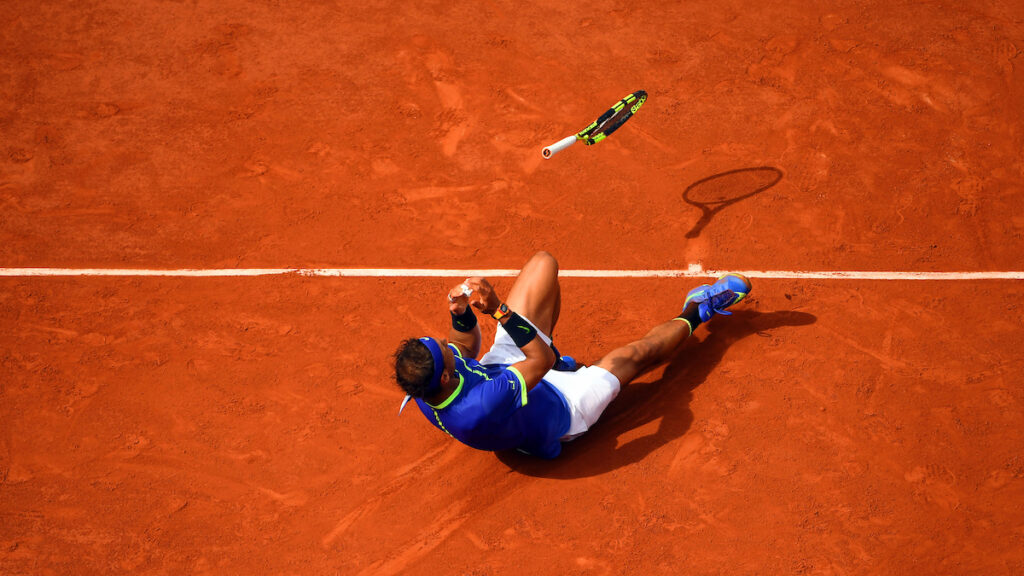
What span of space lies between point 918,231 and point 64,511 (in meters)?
7.29

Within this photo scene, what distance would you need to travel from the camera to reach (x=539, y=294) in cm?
640

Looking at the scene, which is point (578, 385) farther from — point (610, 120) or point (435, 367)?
point (610, 120)

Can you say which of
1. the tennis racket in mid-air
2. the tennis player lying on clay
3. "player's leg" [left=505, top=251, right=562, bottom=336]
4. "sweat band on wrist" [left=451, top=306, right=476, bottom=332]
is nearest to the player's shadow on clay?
the tennis player lying on clay

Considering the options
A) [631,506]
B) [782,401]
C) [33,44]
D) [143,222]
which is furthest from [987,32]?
[33,44]

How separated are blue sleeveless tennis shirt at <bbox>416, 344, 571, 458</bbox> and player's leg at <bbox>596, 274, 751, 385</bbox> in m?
0.63

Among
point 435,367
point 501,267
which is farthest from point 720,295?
point 435,367

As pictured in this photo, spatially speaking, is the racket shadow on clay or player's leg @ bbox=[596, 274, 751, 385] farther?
the racket shadow on clay

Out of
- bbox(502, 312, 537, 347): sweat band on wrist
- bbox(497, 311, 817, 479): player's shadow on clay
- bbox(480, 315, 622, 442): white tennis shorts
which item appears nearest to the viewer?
bbox(502, 312, 537, 347): sweat band on wrist

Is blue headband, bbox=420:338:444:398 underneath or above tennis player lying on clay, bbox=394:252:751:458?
above

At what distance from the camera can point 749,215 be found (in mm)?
7832

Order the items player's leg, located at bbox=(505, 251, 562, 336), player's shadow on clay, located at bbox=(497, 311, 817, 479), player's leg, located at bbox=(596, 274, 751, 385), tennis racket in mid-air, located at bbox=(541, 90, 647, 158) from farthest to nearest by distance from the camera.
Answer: tennis racket in mid-air, located at bbox=(541, 90, 647, 158) → player's leg, located at bbox=(596, 274, 751, 385) → player's leg, located at bbox=(505, 251, 562, 336) → player's shadow on clay, located at bbox=(497, 311, 817, 479)

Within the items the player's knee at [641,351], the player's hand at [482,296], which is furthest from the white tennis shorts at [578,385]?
the player's hand at [482,296]

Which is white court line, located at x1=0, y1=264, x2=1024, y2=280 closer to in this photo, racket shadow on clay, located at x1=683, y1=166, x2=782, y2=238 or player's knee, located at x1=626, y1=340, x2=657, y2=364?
racket shadow on clay, located at x1=683, y1=166, x2=782, y2=238

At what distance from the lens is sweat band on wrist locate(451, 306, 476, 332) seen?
5965 mm
